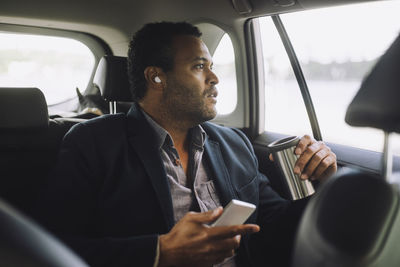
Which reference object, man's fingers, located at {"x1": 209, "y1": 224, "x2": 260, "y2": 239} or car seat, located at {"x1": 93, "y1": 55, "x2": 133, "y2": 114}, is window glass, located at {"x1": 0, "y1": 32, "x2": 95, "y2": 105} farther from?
man's fingers, located at {"x1": 209, "y1": 224, "x2": 260, "y2": 239}

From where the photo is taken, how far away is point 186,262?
113 centimetres

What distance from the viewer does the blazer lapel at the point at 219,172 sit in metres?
1.43

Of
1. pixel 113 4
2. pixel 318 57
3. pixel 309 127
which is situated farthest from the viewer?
pixel 113 4

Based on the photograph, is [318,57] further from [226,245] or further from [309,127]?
[226,245]

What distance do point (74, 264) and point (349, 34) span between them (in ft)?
5.54

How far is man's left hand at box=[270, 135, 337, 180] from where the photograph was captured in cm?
125

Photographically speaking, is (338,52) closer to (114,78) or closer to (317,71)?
(317,71)

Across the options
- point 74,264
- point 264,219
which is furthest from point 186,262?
point 74,264

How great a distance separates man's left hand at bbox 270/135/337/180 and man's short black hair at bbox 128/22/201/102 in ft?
2.27

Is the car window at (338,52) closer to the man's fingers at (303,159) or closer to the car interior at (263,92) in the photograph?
the car interior at (263,92)

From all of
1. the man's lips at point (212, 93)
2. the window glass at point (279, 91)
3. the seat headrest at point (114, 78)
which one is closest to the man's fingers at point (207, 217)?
the man's lips at point (212, 93)

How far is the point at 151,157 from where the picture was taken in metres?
1.34

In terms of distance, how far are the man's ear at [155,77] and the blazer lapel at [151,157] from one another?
227 mm

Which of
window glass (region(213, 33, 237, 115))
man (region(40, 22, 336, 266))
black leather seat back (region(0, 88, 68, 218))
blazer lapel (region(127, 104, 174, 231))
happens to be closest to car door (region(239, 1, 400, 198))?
window glass (region(213, 33, 237, 115))
